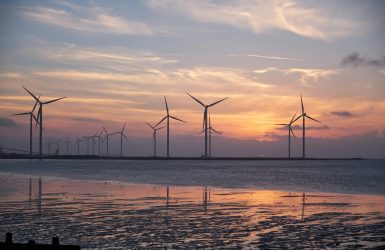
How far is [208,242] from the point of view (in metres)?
21.4

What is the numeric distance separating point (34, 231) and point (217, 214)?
1197 centimetres

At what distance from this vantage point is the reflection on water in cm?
2161

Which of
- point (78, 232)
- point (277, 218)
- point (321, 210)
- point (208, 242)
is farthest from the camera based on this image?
point (321, 210)

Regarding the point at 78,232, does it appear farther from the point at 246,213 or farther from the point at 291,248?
the point at 246,213

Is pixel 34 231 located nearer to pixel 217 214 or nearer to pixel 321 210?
pixel 217 214

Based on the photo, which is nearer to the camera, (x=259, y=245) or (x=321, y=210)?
(x=259, y=245)

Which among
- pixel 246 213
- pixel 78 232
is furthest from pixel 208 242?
pixel 246 213

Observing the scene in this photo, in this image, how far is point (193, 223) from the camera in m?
27.0

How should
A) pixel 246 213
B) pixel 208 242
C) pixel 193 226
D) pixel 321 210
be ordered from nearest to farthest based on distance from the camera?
pixel 208 242
pixel 193 226
pixel 246 213
pixel 321 210

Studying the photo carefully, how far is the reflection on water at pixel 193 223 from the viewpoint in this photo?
21609 millimetres

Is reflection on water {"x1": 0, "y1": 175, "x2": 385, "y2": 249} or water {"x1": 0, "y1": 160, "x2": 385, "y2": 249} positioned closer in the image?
water {"x1": 0, "y1": 160, "x2": 385, "y2": 249}

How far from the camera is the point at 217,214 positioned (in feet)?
102

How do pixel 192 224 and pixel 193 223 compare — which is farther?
pixel 193 223

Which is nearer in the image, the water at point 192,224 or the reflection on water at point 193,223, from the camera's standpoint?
the water at point 192,224
